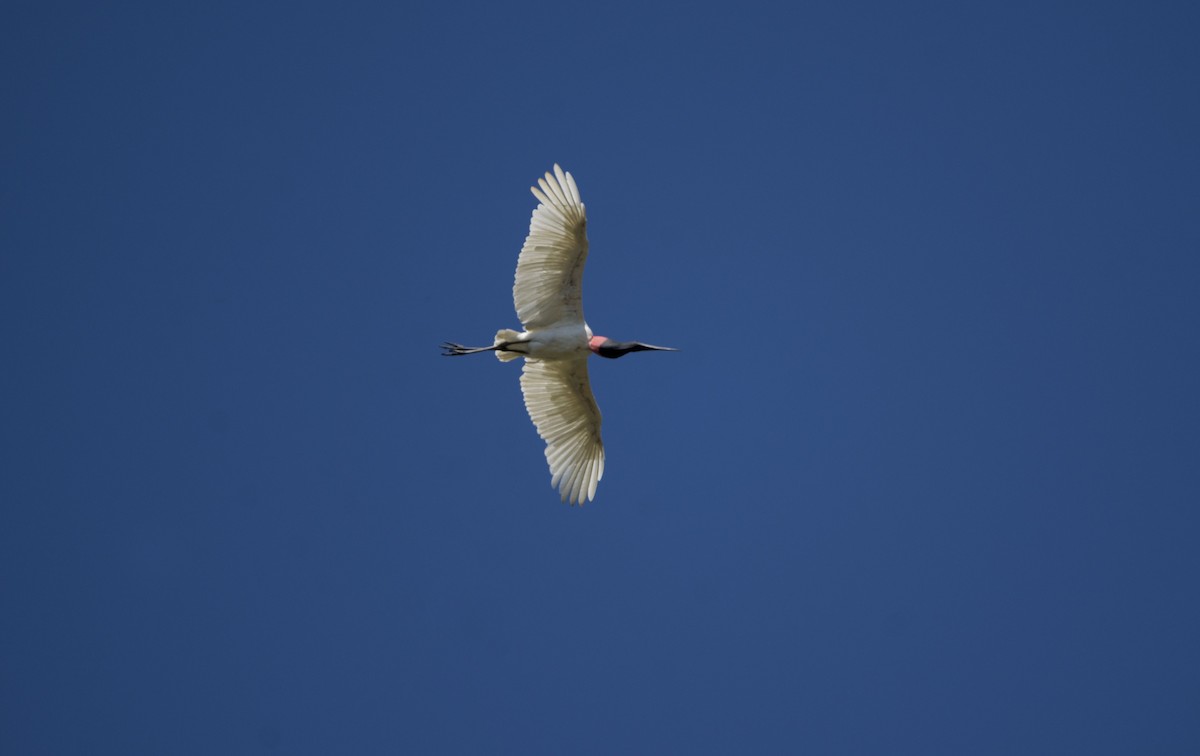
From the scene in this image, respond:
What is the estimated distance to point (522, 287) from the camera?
15.7 metres

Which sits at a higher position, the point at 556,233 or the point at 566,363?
the point at 556,233

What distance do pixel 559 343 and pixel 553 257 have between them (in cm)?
118

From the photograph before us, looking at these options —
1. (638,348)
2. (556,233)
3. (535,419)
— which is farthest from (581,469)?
(556,233)

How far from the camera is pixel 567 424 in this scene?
17.2m

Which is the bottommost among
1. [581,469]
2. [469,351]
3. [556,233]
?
[581,469]

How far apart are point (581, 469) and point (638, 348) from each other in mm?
1966

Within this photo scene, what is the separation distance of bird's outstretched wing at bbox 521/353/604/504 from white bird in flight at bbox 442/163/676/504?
0.01m

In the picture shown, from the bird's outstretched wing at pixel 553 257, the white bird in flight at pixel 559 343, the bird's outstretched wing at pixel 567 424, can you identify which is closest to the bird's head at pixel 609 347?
the white bird in flight at pixel 559 343

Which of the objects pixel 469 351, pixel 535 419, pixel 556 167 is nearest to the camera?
pixel 556 167

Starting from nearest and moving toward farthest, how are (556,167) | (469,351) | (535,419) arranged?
(556,167) → (469,351) → (535,419)

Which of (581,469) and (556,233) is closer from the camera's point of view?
(556,233)

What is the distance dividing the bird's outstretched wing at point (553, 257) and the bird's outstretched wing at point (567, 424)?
1150 millimetres

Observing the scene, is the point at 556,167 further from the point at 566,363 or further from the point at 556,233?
the point at 566,363

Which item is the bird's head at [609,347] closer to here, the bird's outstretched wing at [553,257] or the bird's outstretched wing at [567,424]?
the bird's outstretched wing at [553,257]
